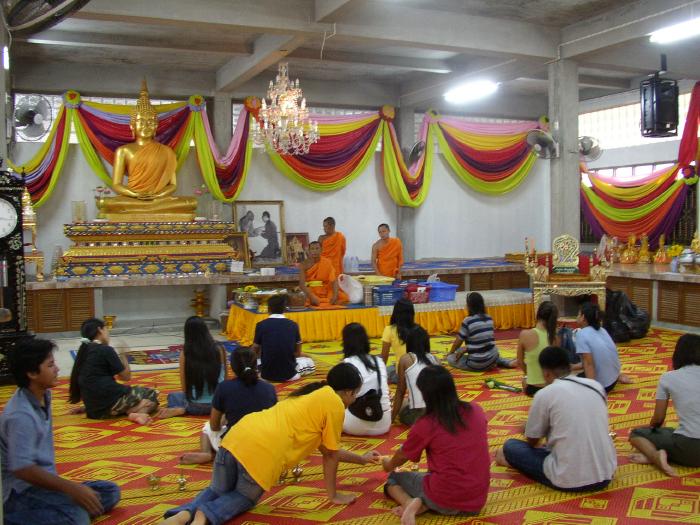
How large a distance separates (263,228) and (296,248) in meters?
0.62

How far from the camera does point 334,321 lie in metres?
8.04

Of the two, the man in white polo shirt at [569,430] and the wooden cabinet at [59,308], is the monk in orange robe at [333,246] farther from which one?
the man in white polo shirt at [569,430]

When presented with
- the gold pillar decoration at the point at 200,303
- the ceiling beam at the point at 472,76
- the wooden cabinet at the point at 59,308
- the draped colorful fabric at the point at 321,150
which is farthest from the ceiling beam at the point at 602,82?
the wooden cabinet at the point at 59,308

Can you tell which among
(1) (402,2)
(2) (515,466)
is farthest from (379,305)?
(2) (515,466)

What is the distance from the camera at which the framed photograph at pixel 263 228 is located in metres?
11.4

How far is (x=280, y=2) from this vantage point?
24.8ft

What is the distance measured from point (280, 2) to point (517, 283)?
6.55m

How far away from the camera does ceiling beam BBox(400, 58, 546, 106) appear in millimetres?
9945

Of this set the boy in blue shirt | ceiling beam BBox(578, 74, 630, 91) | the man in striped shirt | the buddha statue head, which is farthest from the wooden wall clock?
ceiling beam BBox(578, 74, 630, 91)

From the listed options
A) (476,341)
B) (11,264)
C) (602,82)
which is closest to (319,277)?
(476,341)

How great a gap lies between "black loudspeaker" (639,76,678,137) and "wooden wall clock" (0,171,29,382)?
23.8ft

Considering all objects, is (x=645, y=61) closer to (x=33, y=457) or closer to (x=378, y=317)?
(x=378, y=317)

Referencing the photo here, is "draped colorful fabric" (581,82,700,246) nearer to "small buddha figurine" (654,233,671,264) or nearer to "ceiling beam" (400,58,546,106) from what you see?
"small buddha figurine" (654,233,671,264)

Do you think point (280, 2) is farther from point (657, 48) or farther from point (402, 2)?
point (657, 48)
